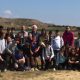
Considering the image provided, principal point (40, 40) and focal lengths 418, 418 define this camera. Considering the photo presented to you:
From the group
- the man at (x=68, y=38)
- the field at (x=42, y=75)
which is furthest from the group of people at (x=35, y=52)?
the field at (x=42, y=75)

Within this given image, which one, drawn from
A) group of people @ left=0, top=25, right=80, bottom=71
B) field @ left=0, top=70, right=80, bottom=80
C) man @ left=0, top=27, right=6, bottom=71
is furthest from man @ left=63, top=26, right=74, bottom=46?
man @ left=0, top=27, right=6, bottom=71

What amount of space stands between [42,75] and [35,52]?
5.46 ft

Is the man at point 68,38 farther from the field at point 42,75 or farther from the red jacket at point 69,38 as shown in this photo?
the field at point 42,75

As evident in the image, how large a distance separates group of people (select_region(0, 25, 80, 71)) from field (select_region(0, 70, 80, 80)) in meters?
0.69

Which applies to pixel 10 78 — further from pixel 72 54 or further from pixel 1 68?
pixel 72 54

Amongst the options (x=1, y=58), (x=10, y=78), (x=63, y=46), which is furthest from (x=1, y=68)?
(x=63, y=46)

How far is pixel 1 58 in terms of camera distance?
1642 cm

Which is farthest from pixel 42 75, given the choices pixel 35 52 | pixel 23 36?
pixel 23 36

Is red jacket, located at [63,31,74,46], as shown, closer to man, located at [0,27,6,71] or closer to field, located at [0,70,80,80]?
field, located at [0,70,80,80]

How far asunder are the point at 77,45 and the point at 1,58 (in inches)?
133

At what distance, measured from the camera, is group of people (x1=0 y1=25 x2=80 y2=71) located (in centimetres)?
1664

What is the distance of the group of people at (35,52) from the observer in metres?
16.6

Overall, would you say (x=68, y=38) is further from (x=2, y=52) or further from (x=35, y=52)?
(x=2, y=52)

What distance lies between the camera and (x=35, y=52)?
17109 mm
